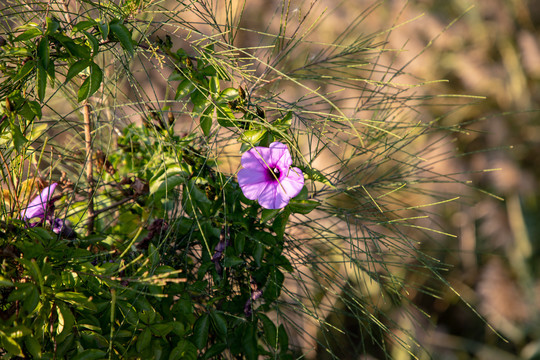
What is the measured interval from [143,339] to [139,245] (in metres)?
0.16

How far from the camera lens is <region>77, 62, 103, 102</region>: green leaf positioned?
0.51m

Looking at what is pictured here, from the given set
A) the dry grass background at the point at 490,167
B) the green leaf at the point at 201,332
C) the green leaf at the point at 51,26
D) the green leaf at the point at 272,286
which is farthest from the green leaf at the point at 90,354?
the dry grass background at the point at 490,167

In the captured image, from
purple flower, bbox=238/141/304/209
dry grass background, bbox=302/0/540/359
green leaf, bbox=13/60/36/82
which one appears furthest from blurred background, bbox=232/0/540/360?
green leaf, bbox=13/60/36/82

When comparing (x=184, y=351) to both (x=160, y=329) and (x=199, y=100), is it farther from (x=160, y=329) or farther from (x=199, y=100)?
(x=199, y=100)

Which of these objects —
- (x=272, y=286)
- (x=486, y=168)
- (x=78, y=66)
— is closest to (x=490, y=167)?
(x=486, y=168)

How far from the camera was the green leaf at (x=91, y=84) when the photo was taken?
509 mm

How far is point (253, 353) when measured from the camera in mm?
584

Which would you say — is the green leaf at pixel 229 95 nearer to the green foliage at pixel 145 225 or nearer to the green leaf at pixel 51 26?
the green foliage at pixel 145 225

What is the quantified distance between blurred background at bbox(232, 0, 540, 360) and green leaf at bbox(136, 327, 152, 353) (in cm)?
131

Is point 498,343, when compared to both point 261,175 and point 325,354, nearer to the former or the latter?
point 325,354

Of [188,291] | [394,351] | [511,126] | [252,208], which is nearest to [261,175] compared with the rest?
[252,208]

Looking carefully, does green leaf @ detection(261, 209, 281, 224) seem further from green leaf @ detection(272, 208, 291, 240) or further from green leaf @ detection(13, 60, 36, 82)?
green leaf @ detection(13, 60, 36, 82)

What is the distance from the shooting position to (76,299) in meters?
0.46

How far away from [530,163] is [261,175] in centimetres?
171
